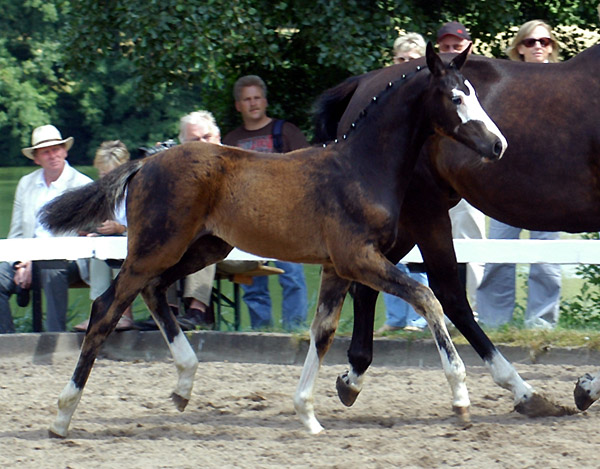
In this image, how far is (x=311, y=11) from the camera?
30.9 ft

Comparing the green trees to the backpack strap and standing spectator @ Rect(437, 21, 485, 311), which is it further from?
standing spectator @ Rect(437, 21, 485, 311)

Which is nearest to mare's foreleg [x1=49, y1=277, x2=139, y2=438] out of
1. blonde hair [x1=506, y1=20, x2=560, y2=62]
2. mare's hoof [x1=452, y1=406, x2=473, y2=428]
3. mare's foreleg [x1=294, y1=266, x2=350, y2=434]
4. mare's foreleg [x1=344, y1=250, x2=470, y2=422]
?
mare's foreleg [x1=294, y1=266, x2=350, y2=434]

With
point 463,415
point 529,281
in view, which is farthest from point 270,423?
point 529,281

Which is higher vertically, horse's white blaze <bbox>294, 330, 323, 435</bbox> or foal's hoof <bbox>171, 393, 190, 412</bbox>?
horse's white blaze <bbox>294, 330, 323, 435</bbox>

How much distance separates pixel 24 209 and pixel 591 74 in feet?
13.1

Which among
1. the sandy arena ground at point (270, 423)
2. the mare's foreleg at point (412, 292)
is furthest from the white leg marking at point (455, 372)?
the sandy arena ground at point (270, 423)

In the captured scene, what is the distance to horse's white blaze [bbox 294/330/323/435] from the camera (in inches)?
193

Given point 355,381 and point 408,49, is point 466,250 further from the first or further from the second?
point 355,381

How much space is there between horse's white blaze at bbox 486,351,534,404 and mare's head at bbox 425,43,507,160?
3.92 ft

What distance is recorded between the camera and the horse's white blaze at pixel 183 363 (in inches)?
203

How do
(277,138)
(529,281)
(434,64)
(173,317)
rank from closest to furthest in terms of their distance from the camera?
(434,64) < (173,317) < (529,281) < (277,138)

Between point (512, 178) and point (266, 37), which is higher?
point (266, 37)

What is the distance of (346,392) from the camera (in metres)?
5.33

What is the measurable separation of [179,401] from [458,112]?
1969mm
